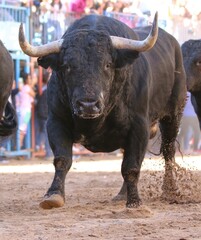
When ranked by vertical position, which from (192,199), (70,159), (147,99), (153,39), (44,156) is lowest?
(44,156)

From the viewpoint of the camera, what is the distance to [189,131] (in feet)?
51.7

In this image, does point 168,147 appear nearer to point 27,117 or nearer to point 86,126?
point 86,126

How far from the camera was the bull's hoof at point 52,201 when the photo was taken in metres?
5.38

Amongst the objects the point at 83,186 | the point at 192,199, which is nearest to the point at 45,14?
the point at 83,186

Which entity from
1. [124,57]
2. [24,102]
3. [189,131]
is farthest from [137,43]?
[189,131]

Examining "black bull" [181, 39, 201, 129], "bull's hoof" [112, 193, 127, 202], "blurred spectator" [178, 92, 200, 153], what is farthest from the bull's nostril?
"blurred spectator" [178, 92, 200, 153]

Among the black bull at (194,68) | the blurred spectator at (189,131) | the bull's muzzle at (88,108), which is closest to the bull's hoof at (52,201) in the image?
the bull's muzzle at (88,108)

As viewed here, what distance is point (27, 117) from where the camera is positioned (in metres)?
13.5

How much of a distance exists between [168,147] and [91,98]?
2.95m

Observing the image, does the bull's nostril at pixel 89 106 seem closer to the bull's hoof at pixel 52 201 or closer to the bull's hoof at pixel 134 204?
the bull's hoof at pixel 52 201

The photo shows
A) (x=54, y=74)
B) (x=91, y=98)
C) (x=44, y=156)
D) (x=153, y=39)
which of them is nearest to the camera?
(x=91, y=98)

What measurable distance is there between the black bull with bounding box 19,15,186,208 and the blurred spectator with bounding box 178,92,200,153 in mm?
8969

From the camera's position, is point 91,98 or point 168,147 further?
point 168,147

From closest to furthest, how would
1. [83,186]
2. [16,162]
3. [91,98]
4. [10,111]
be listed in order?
1. [91,98]
2. [10,111]
3. [83,186]
4. [16,162]
